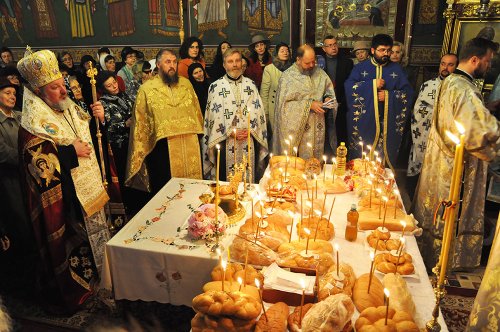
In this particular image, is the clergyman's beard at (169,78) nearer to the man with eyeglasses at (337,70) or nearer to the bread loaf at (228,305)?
the man with eyeglasses at (337,70)

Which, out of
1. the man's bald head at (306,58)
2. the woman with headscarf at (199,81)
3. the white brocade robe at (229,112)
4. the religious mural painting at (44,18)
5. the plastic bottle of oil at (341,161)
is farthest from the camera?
the religious mural painting at (44,18)

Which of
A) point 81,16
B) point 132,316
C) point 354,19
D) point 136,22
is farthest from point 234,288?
point 81,16

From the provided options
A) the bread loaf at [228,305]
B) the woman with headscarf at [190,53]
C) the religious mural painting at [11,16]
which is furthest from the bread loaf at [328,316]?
the religious mural painting at [11,16]

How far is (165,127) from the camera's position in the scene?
5023mm

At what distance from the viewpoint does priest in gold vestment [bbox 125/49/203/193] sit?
498cm

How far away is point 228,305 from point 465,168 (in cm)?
295

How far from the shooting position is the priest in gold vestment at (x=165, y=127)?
4.98 m

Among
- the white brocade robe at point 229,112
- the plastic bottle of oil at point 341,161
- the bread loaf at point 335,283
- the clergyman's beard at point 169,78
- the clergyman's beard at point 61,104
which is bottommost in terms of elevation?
the bread loaf at point 335,283

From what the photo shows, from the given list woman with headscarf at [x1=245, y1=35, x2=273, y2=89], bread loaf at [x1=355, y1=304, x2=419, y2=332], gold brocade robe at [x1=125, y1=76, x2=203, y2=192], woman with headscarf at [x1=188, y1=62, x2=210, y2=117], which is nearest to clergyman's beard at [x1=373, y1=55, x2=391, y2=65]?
woman with headscarf at [x1=245, y1=35, x2=273, y2=89]

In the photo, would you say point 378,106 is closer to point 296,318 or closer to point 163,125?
point 163,125

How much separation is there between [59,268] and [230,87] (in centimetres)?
290

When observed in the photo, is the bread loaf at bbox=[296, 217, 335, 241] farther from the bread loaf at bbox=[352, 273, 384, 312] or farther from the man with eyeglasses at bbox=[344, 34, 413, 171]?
the man with eyeglasses at bbox=[344, 34, 413, 171]

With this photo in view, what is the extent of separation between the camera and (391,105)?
5.80 metres

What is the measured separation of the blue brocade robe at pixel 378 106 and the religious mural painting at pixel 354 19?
121 inches
